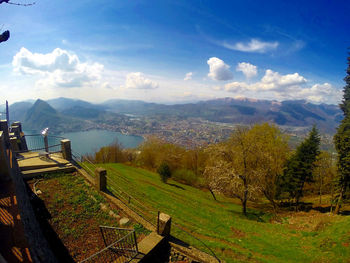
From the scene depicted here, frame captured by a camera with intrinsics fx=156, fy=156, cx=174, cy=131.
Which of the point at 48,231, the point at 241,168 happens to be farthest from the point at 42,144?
the point at 241,168

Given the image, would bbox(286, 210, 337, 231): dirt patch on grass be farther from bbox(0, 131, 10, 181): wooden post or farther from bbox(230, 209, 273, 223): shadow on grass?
bbox(0, 131, 10, 181): wooden post

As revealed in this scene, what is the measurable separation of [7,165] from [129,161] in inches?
1406

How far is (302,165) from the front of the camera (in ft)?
61.8

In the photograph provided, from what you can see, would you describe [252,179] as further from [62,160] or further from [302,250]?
[62,160]

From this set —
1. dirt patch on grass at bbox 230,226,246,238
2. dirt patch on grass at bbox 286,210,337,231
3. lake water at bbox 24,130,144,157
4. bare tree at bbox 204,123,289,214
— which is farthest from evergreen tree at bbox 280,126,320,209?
lake water at bbox 24,130,144,157

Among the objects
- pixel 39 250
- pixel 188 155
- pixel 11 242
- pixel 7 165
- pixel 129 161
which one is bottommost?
pixel 129 161

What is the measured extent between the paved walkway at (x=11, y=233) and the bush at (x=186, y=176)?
26420mm

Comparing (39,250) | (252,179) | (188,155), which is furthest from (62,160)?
(188,155)

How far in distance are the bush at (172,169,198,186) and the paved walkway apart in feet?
86.7

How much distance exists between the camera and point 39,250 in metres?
4.94

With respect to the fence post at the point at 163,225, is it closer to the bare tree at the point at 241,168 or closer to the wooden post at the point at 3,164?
the wooden post at the point at 3,164

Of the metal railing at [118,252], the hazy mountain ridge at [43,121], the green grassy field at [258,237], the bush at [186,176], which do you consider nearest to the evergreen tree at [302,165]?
the green grassy field at [258,237]

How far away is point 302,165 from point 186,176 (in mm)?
17986

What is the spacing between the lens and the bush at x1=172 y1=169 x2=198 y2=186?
29914 millimetres
